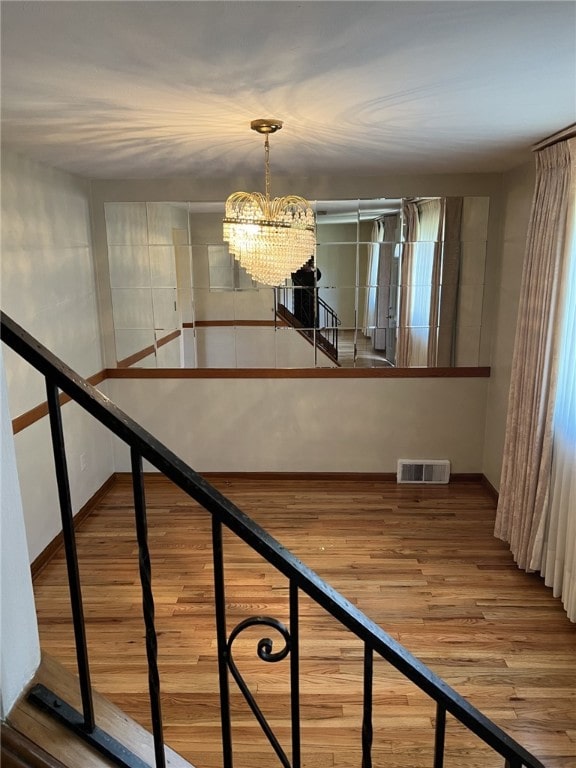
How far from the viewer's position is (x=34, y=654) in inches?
34.4

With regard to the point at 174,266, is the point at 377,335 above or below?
below

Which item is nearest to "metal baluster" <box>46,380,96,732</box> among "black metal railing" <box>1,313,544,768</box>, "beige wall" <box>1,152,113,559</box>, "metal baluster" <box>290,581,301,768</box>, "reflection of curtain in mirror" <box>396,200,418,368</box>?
"black metal railing" <box>1,313,544,768</box>

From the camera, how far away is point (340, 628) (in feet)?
9.82

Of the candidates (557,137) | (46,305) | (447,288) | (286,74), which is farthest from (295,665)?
(447,288)

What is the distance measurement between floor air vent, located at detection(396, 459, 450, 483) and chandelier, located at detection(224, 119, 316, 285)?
8.52ft

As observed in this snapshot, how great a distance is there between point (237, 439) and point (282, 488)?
2.07ft

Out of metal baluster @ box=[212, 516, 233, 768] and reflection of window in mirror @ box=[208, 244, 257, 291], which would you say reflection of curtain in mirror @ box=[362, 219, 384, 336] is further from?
metal baluster @ box=[212, 516, 233, 768]

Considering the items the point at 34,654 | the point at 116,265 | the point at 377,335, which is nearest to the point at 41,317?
the point at 116,265

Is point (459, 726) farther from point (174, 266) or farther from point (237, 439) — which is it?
point (174, 266)

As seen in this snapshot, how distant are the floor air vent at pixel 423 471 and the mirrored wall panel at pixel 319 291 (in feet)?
3.03

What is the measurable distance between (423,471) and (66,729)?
439 centimetres

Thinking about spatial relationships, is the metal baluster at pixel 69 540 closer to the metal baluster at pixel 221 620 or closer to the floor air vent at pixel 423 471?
the metal baluster at pixel 221 620

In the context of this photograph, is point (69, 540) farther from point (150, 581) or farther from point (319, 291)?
point (319, 291)

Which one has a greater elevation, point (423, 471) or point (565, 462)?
point (565, 462)
